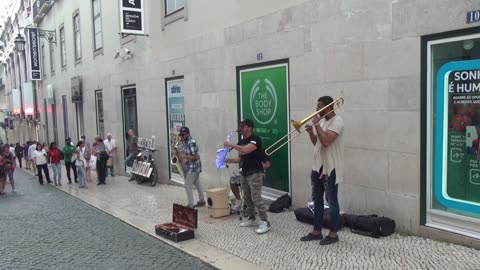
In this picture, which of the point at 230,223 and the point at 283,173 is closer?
the point at 230,223

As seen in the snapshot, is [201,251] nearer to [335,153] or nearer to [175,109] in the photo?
[335,153]

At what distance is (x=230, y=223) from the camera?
7.37 meters

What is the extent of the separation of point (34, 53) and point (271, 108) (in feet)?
76.2

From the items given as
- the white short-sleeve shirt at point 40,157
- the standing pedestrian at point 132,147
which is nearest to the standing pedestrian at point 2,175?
the white short-sleeve shirt at point 40,157

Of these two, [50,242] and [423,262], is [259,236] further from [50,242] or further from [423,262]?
[50,242]

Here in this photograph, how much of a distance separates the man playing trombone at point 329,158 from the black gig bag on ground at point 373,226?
20.1 inches

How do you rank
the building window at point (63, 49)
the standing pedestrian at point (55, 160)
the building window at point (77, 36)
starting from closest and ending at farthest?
1. the standing pedestrian at point (55, 160)
2. the building window at point (77, 36)
3. the building window at point (63, 49)

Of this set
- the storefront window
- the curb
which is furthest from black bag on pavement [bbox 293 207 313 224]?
the storefront window

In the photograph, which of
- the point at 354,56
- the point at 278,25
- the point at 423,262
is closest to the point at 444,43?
the point at 354,56

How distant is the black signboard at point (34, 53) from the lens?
86.1ft

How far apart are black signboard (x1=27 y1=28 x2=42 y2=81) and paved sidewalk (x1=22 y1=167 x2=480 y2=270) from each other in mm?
22078

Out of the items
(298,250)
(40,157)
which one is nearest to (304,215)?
(298,250)

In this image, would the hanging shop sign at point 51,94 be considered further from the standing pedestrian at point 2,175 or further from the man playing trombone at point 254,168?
the man playing trombone at point 254,168

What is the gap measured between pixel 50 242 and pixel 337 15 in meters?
5.70
